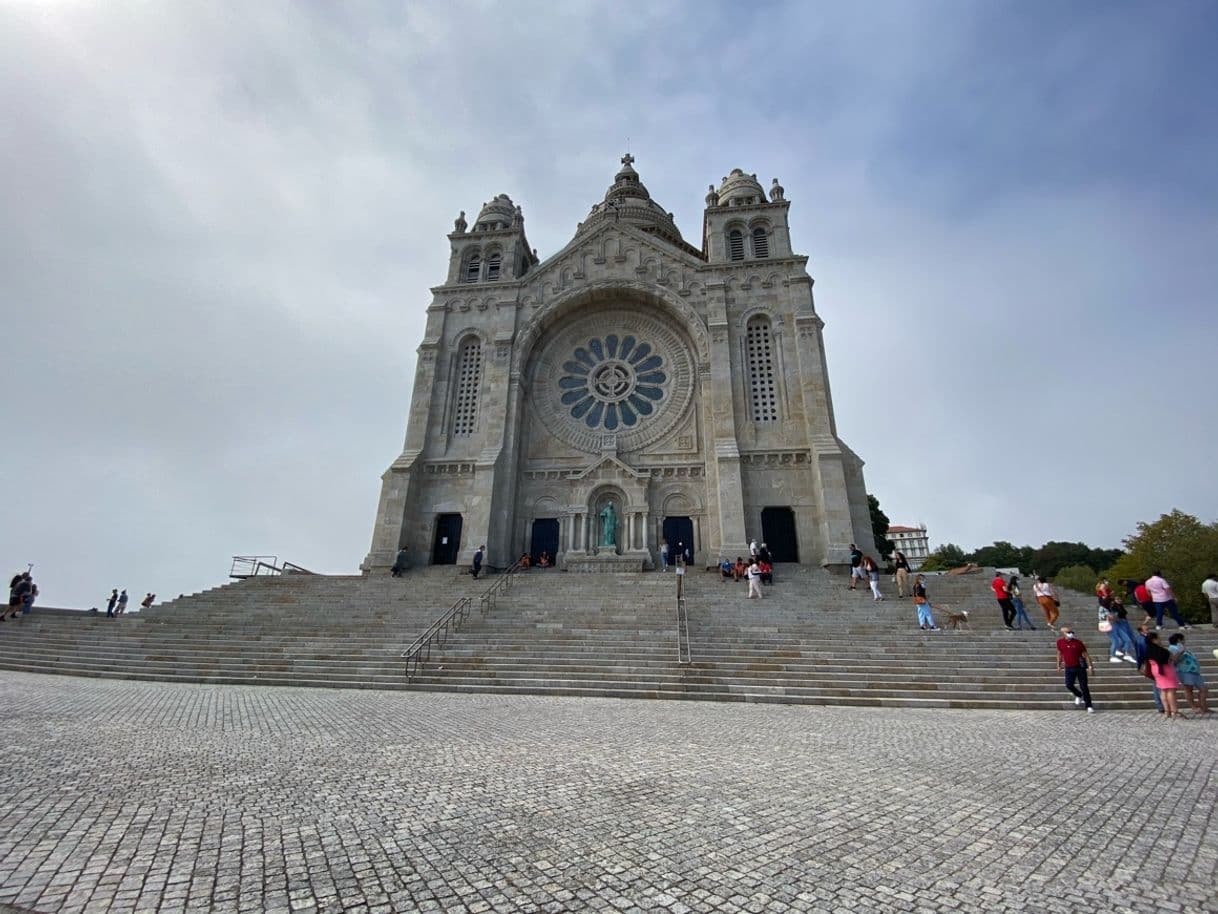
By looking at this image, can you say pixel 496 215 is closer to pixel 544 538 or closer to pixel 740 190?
pixel 740 190

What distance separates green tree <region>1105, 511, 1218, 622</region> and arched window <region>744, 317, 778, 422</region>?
2064 cm

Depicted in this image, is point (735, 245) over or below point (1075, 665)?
over

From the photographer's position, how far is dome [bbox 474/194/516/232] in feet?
102

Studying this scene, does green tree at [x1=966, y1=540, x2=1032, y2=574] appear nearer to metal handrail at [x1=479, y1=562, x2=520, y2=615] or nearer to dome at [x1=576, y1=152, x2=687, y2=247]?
dome at [x1=576, y1=152, x2=687, y2=247]

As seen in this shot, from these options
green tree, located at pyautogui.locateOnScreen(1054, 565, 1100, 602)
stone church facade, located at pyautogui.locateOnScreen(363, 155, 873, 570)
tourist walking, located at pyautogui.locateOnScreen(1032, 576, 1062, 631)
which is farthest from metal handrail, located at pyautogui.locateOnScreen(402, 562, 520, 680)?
green tree, located at pyautogui.locateOnScreen(1054, 565, 1100, 602)

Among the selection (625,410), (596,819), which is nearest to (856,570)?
(625,410)

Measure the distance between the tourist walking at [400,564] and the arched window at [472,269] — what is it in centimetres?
1554

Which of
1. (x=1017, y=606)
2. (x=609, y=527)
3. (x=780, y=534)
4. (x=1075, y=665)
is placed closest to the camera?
(x=1075, y=665)

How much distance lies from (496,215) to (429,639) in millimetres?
26615

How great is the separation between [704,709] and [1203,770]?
535cm

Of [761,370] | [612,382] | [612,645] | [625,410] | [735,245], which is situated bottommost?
[612,645]

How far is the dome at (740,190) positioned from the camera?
29811 mm

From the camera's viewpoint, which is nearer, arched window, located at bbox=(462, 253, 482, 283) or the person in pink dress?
the person in pink dress

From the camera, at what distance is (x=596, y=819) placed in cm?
337
